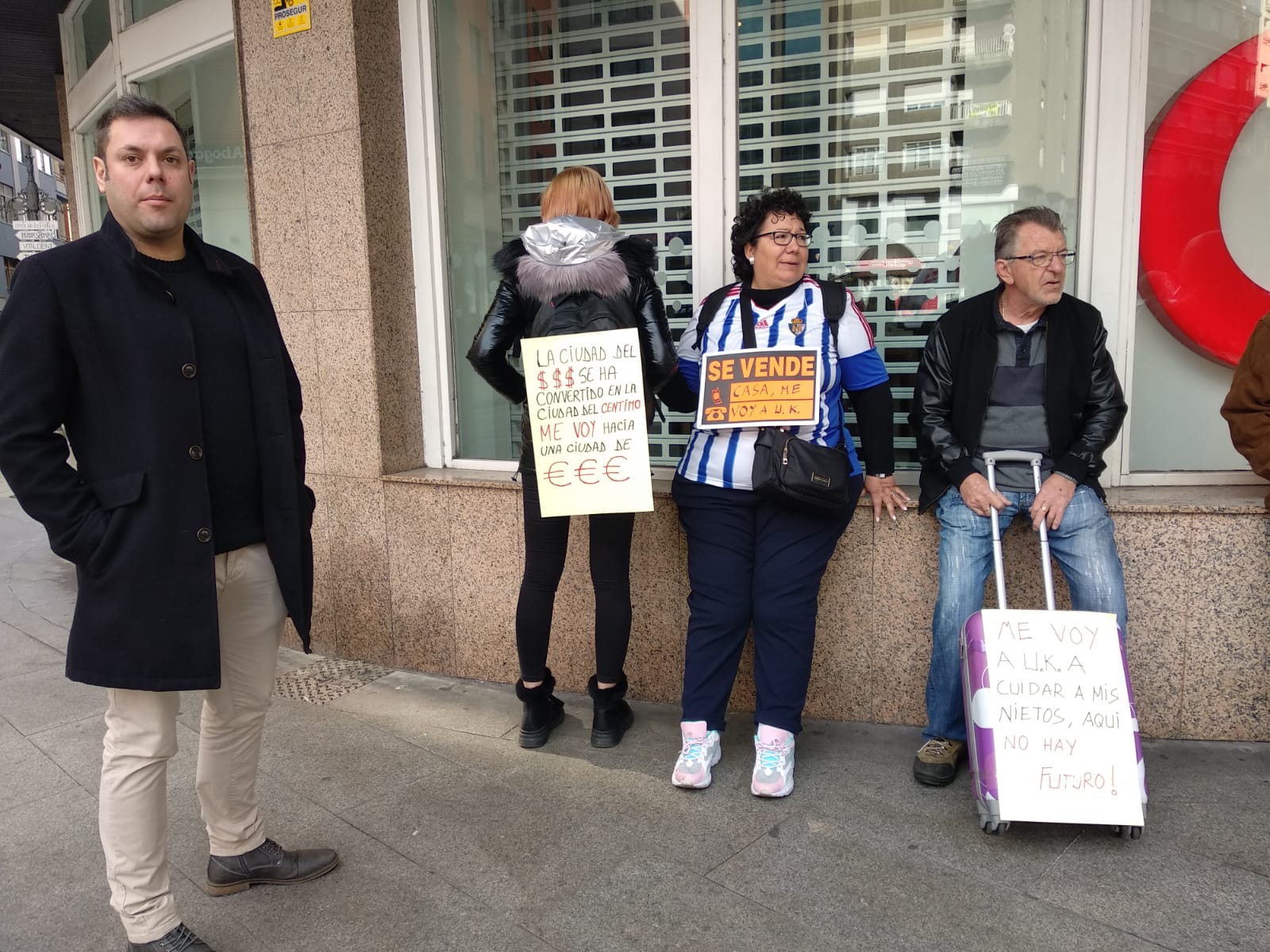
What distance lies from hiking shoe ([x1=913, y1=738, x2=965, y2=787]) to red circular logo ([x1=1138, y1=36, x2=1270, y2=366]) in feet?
6.30

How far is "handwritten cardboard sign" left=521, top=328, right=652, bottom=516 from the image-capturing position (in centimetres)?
310

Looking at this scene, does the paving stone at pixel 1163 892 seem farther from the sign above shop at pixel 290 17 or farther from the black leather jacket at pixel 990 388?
the sign above shop at pixel 290 17

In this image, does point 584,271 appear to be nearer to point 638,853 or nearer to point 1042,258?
point 1042,258

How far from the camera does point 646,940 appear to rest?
234 centimetres

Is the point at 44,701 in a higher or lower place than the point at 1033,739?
lower

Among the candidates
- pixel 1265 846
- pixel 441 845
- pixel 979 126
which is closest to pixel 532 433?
pixel 441 845

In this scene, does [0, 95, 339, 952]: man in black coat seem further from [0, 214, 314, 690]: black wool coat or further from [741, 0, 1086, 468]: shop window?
[741, 0, 1086, 468]: shop window

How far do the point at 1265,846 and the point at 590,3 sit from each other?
4211 mm

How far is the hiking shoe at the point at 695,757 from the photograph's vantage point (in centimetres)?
311

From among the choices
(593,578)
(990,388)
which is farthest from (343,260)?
(990,388)

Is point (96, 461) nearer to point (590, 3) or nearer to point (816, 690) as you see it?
point (816, 690)

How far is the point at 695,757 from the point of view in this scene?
10.3 ft

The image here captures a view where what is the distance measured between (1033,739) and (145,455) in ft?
8.13

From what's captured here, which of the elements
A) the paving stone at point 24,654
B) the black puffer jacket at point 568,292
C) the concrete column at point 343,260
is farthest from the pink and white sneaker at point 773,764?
the paving stone at point 24,654
